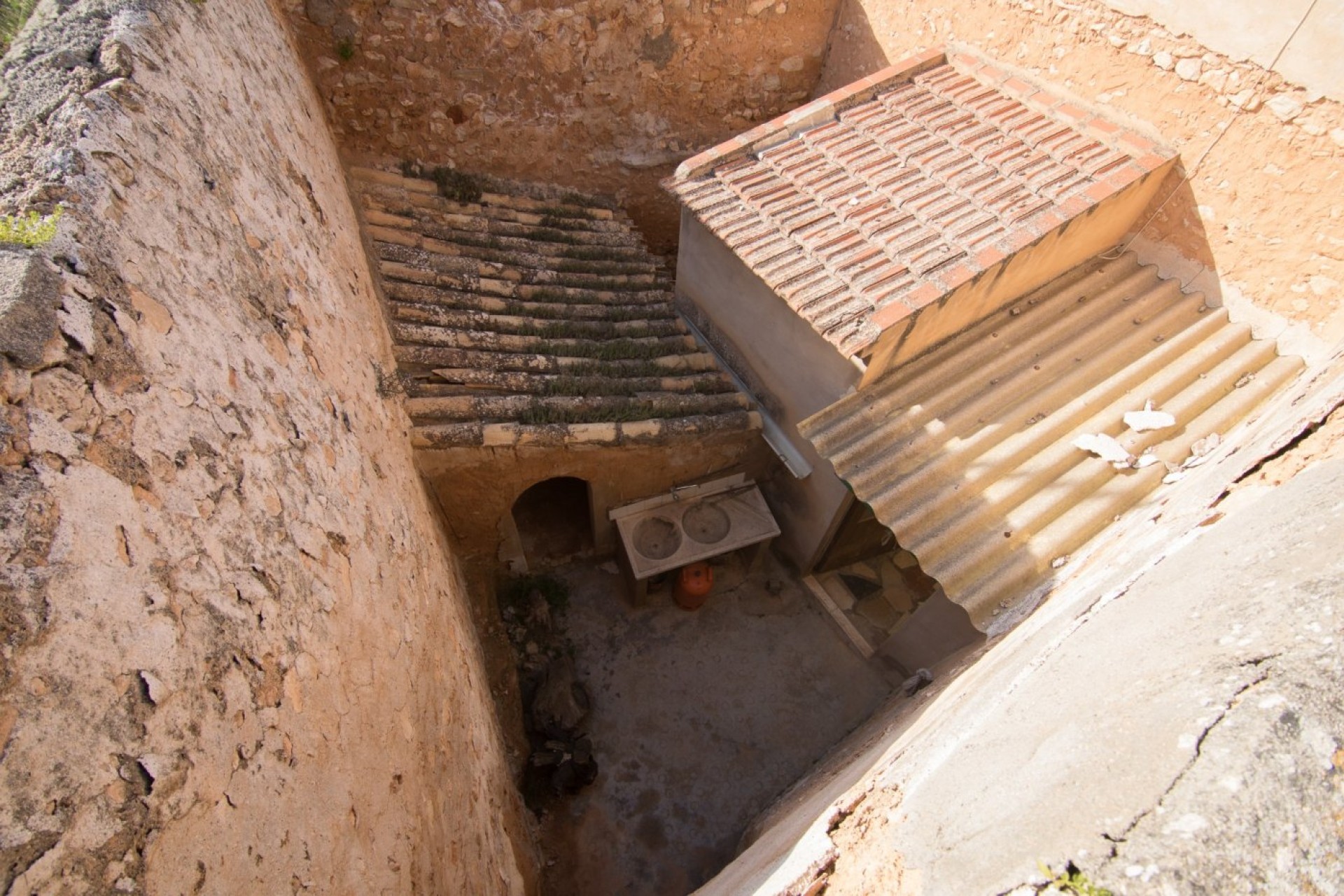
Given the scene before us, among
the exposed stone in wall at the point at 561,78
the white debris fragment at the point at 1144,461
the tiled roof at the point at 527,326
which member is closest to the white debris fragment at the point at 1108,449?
the white debris fragment at the point at 1144,461

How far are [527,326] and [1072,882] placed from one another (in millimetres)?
4977

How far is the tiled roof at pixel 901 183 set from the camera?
14.4ft

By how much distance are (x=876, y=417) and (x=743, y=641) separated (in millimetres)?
2888

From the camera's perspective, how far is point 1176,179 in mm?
4688

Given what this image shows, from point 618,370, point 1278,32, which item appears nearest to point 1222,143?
point 1278,32

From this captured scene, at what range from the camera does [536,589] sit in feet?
20.8

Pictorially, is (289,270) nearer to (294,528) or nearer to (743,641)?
(294,528)

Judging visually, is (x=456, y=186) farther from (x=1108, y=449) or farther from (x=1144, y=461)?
(x=1144, y=461)

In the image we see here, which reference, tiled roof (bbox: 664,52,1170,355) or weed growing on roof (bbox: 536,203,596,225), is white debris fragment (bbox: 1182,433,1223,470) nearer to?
tiled roof (bbox: 664,52,1170,355)

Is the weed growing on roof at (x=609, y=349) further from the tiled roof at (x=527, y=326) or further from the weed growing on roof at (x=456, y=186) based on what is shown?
the weed growing on roof at (x=456, y=186)

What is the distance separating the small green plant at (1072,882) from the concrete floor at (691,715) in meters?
4.52

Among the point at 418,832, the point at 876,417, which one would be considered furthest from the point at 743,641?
the point at 418,832

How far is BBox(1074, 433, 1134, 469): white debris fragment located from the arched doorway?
4339mm

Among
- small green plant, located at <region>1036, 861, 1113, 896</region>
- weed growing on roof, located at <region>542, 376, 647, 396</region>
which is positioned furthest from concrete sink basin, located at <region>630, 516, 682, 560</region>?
small green plant, located at <region>1036, 861, 1113, 896</region>
